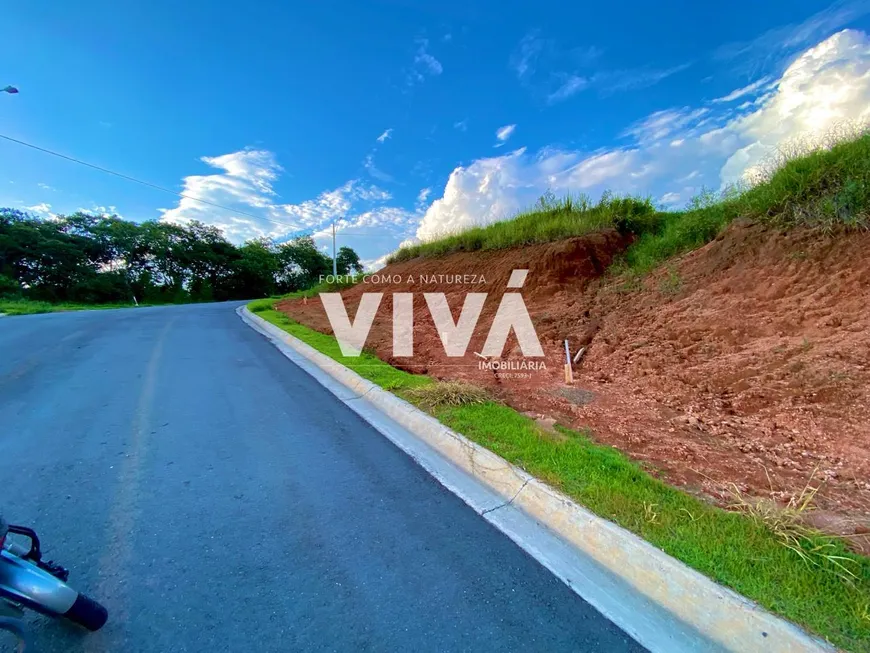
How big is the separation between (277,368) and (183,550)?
4.27 metres

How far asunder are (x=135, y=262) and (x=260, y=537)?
40607 millimetres

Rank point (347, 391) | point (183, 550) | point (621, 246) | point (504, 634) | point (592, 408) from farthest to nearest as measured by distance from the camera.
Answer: point (621, 246), point (347, 391), point (592, 408), point (183, 550), point (504, 634)

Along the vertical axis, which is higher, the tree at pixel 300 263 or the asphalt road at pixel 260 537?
the tree at pixel 300 263

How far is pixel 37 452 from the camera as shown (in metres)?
3.12

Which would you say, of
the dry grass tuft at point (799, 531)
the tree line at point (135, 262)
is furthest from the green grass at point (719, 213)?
the tree line at point (135, 262)

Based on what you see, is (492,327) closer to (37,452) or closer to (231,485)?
(231,485)

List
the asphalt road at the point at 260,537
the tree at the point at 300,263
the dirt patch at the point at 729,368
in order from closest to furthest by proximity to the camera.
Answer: the asphalt road at the point at 260,537 → the dirt patch at the point at 729,368 → the tree at the point at 300,263

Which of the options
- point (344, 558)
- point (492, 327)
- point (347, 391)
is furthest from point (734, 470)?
point (492, 327)

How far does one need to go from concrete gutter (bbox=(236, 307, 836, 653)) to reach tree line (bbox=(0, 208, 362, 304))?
109 feet

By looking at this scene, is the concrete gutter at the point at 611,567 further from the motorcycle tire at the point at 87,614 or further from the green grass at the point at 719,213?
the green grass at the point at 719,213

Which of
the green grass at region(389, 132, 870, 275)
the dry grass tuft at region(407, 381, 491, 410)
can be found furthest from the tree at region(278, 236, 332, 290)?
the dry grass tuft at region(407, 381, 491, 410)

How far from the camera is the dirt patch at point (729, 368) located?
2.83 meters

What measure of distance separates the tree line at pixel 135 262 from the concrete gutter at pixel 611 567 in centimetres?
3307

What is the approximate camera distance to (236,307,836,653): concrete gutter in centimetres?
157
